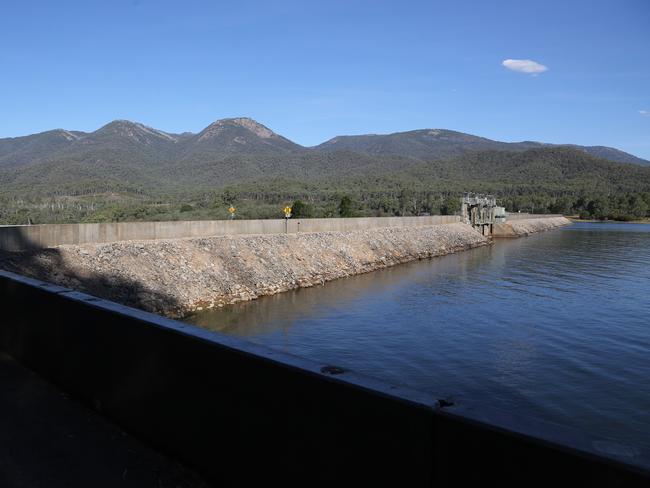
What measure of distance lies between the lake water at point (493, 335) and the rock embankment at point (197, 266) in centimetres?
127

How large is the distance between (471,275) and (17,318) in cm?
3131

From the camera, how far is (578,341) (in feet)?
57.9

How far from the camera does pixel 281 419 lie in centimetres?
357

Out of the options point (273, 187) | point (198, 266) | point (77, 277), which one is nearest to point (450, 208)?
point (273, 187)

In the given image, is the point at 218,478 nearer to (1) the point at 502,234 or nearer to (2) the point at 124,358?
(2) the point at 124,358

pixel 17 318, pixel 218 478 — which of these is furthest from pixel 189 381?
pixel 17 318

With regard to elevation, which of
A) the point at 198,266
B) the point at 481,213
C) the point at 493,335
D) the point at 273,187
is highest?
the point at 273,187

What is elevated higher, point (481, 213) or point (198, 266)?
point (481, 213)

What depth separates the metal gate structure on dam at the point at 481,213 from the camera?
250ft

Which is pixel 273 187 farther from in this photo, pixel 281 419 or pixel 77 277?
pixel 281 419

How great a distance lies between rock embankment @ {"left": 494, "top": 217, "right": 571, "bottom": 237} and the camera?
85375mm

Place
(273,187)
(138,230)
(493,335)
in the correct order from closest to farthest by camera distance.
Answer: (493,335), (138,230), (273,187)

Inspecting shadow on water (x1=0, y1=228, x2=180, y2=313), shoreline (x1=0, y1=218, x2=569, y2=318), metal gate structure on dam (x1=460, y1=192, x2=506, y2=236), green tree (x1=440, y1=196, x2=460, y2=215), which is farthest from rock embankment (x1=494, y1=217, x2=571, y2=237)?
shadow on water (x1=0, y1=228, x2=180, y2=313)

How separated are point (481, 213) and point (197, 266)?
203ft
